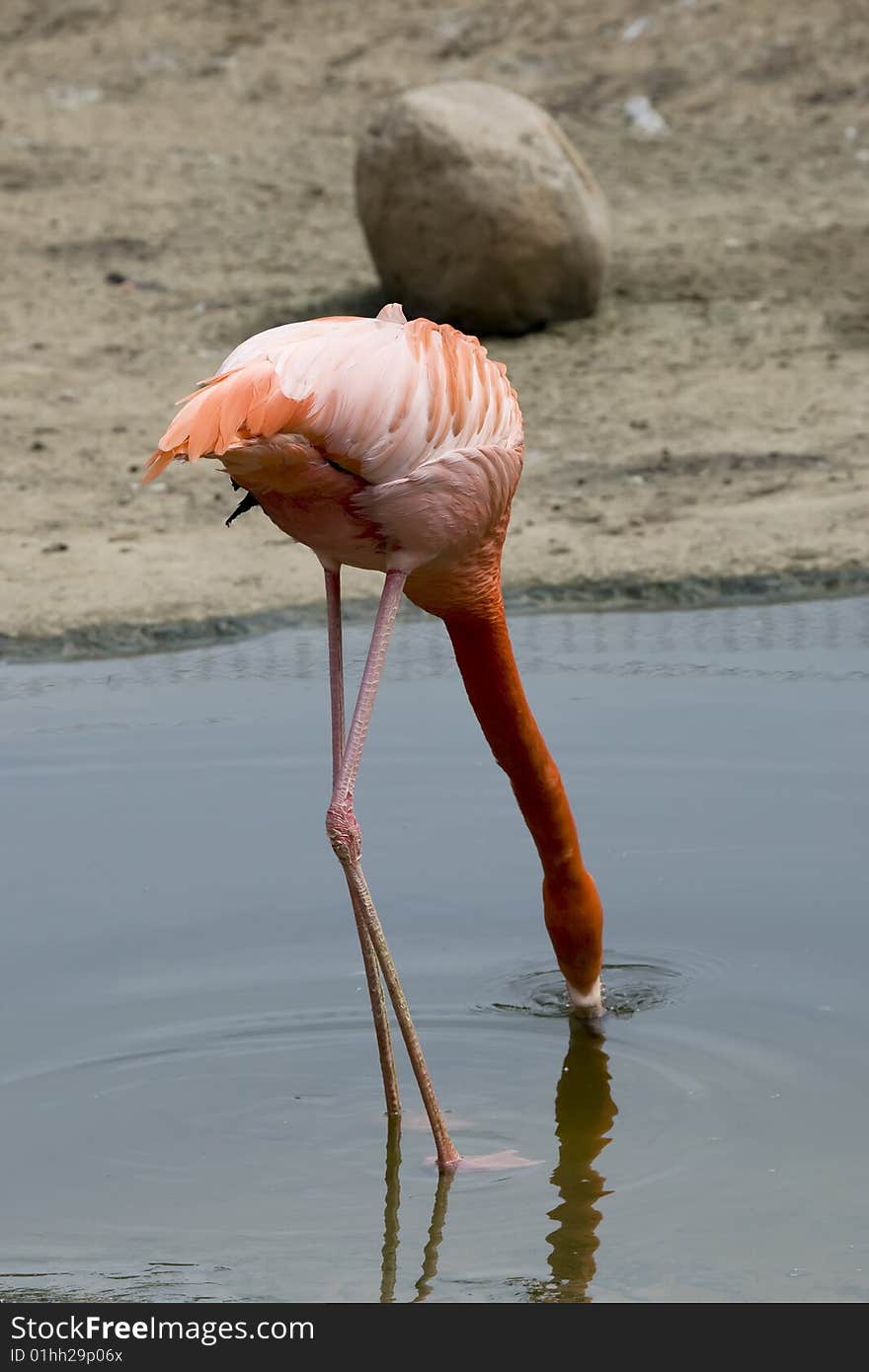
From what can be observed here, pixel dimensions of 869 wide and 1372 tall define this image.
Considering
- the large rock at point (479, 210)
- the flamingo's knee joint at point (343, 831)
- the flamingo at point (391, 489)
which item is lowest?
the flamingo's knee joint at point (343, 831)

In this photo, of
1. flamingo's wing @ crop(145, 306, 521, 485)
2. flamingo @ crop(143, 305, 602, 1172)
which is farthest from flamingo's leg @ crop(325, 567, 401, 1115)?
flamingo's wing @ crop(145, 306, 521, 485)

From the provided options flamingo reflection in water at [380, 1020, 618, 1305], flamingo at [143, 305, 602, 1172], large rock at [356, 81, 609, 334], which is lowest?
flamingo reflection in water at [380, 1020, 618, 1305]

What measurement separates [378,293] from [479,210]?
115cm

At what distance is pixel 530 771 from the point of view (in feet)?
12.8

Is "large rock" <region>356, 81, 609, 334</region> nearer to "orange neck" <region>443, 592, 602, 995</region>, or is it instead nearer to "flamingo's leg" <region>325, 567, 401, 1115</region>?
"orange neck" <region>443, 592, 602, 995</region>

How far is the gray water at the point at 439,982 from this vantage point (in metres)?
3.45

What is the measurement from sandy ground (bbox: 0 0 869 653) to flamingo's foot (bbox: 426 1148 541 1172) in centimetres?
303

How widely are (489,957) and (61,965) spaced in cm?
96

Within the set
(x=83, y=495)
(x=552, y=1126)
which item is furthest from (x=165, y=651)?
(x=552, y=1126)

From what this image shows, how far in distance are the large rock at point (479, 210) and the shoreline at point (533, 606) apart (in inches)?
130

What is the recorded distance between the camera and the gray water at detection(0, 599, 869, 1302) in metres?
3.45

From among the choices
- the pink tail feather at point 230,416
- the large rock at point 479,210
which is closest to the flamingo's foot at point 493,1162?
the pink tail feather at point 230,416

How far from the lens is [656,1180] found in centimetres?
364

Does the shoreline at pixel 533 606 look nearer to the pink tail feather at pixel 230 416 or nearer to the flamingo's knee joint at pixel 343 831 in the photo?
the flamingo's knee joint at pixel 343 831
